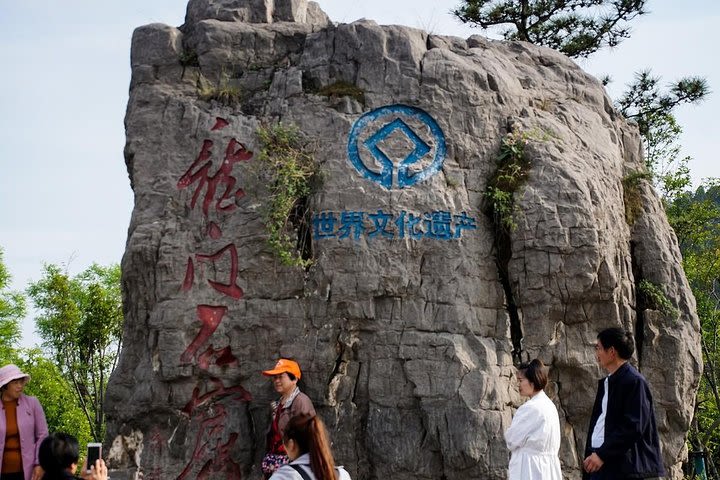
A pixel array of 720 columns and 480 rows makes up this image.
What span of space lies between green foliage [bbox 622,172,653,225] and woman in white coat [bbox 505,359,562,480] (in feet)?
13.4

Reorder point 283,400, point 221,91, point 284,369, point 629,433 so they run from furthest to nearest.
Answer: point 221,91 → point 283,400 → point 284,369 → point 629,433

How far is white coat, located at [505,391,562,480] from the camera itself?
5.88 m

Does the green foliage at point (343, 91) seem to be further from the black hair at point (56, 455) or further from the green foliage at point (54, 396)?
the green foliage at point (54, 396)

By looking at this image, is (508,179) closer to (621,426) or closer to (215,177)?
(215,177)

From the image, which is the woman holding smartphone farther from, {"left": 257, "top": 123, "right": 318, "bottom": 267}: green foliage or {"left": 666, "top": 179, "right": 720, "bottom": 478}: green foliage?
{"left": 666, "top": 179, "right": 720, "bottom": 478}: green foliage

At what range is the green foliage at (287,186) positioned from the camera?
28.2 feet

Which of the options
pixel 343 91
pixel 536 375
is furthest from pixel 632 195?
pixel 536 375

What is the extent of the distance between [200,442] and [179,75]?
12.6 feet

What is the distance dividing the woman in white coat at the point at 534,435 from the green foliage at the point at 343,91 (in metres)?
3.92

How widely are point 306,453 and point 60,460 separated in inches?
57.4

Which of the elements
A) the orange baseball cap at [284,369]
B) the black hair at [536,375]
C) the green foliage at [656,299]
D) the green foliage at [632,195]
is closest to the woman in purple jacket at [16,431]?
the orange baseball cap at [284,369]

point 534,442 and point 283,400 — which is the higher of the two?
point 283,400

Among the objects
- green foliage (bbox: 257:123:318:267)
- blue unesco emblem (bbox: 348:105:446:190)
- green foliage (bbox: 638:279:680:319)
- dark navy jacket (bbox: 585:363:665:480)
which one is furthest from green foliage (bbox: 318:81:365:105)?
dark navy jacket (bbox: 585:363:665:480)

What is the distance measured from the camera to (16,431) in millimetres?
6309
